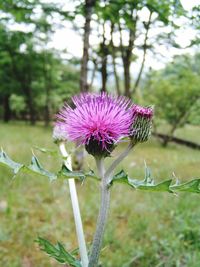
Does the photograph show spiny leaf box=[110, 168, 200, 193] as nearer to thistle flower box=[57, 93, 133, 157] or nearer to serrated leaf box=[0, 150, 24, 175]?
thistle flower box=[57, 93, 133, 157]

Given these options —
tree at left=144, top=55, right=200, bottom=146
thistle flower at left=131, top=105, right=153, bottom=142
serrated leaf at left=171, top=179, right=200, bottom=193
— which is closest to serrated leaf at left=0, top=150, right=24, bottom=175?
thistle flower at left=131, top=105, right=153, bottom=142

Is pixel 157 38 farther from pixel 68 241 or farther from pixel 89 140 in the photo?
pixel 89 140

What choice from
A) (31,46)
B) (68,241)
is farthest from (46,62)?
(68,241)

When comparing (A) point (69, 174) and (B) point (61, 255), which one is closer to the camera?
(A) point (69, 174)

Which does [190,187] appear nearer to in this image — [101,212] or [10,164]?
[101,212]

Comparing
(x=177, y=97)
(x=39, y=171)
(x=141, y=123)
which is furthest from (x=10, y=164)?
(x=177, y=97)

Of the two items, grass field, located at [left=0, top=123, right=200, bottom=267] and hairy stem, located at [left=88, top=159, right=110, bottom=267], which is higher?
hairy stem, located at [left=88, top=159, right=110, bottom=267]
